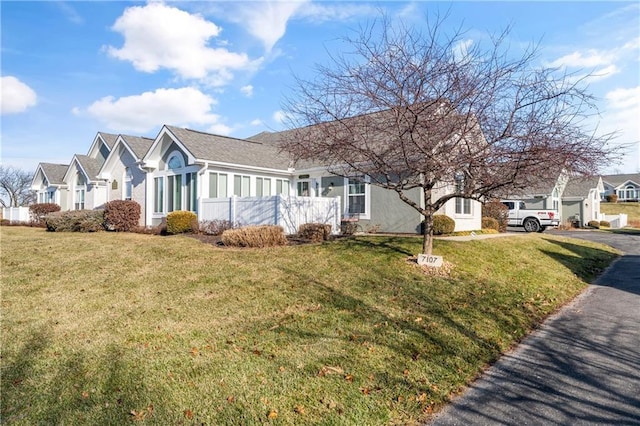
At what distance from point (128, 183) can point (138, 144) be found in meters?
2.45

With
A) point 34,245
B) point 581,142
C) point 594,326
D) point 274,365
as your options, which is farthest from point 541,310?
point 34,245

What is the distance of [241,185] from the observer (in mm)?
18844

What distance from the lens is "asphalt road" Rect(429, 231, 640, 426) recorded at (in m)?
3.47

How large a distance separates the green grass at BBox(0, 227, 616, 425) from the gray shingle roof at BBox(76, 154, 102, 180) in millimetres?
17462

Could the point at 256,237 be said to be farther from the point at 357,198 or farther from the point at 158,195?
the point at 158,195

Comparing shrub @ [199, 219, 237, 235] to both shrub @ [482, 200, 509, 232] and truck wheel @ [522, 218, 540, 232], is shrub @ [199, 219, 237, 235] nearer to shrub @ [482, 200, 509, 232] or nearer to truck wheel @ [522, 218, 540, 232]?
shrub @ [482, 200, 509, 232]

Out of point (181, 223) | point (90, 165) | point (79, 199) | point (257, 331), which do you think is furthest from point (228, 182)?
point (79, 199)

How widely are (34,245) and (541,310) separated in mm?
15001

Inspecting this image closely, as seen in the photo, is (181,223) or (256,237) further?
(181,223)

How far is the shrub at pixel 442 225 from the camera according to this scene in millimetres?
15336

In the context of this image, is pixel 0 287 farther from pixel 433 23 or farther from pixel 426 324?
pixel 433 23

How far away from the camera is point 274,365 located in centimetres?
435

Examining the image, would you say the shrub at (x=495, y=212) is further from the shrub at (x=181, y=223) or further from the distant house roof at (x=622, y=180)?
the distant house roof at (x=622, y=180)

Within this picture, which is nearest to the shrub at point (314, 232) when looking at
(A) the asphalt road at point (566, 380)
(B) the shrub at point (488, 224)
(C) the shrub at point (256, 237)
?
(C) the shrub at point (256, 237)
